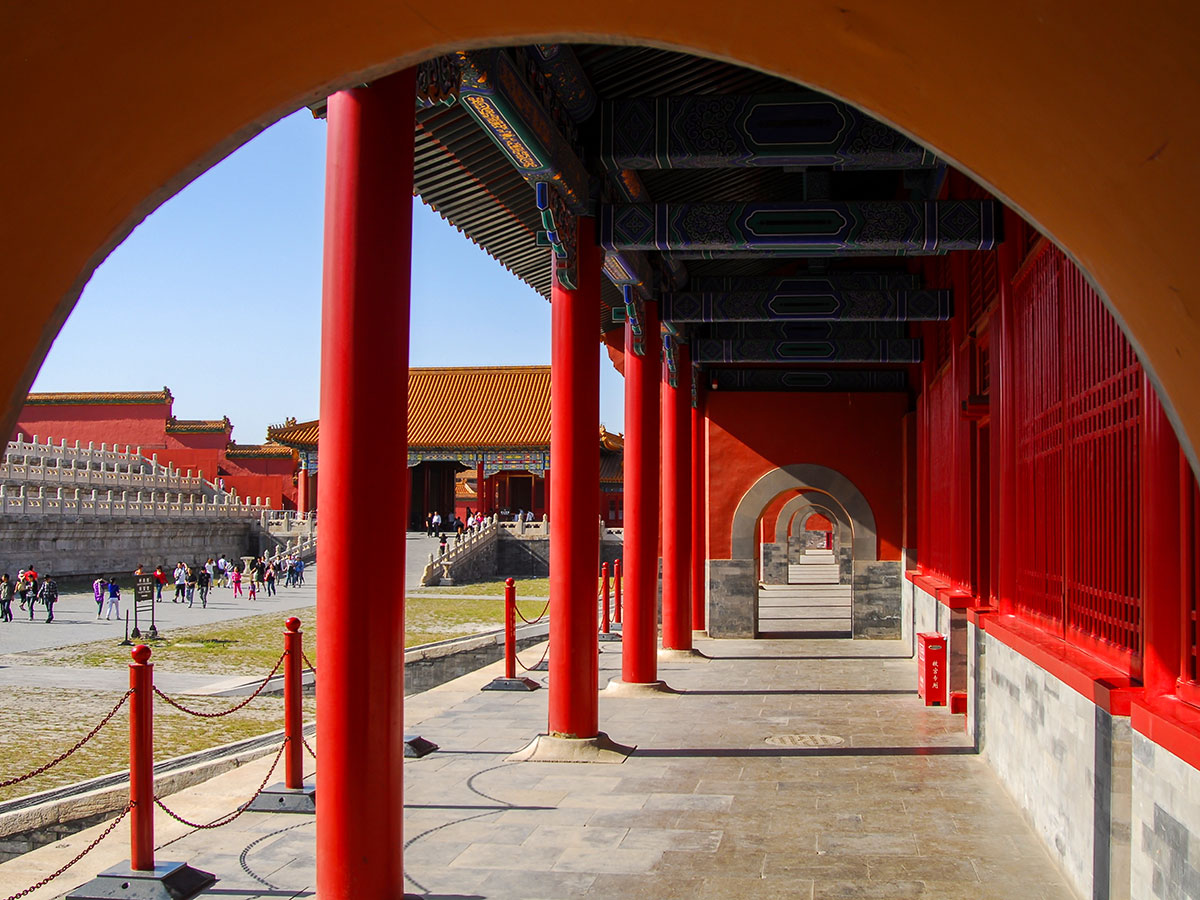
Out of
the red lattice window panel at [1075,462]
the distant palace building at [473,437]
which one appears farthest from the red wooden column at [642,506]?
the distant palace building at [473,437]

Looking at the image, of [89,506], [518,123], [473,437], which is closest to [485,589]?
[89,506]

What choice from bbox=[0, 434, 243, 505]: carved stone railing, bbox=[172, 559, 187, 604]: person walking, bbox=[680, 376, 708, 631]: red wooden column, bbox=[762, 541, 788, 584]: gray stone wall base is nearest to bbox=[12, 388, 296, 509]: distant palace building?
bbox=[0, 434, 243, 505]: carved stone railing

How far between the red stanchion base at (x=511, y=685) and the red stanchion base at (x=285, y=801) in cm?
465

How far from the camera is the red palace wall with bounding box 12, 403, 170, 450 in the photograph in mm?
43969

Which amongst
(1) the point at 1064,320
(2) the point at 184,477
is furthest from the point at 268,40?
(2) the point at 184,477

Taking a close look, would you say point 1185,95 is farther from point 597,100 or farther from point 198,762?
point 198,762

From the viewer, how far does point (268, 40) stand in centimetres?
195

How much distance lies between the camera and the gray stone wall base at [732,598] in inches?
640

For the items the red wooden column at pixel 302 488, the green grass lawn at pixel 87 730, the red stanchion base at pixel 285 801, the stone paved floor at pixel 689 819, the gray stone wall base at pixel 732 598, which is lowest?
the green grass lawn at pixel 87 730

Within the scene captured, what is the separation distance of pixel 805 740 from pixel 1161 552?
5.18 m

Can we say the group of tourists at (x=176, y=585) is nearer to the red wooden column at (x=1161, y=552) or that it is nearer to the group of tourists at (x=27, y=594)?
the group of tourists at (x=27, y=594)

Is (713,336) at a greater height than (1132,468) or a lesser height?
greater

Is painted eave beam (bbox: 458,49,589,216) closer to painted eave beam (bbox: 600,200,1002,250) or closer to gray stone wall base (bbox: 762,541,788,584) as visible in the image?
painted eave beam (bbox: 600,200,1002,250)

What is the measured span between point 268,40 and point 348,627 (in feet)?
9.91
